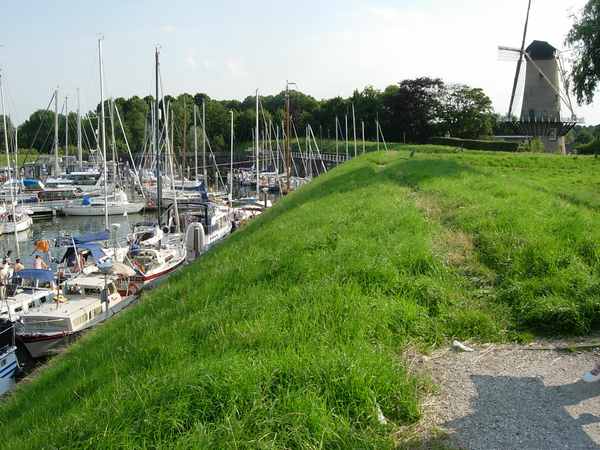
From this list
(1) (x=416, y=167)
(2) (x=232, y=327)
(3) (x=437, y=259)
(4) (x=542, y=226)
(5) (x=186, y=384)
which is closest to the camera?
(5) (x=186, y=384)

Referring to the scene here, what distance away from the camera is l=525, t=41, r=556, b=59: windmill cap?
45281mm

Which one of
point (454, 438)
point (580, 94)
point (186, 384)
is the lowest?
point (454, 438)

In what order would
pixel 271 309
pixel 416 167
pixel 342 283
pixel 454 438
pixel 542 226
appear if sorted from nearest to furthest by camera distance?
pixel 454 438
pixel 271 309
pixel 342 283
pixel 542 226
pixel 416 167

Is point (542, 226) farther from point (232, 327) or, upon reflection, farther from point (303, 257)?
Result: point (232, 327)

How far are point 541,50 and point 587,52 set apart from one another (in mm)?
23440

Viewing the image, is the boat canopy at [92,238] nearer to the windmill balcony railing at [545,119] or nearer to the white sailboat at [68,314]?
the white sailboat at [68,314]

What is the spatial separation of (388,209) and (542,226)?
331 cm

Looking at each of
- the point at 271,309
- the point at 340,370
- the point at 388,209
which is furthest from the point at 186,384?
the point at 388,209

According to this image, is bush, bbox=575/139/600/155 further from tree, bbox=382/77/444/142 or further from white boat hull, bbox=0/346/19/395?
white boat hull, bbox=0/346/19/395

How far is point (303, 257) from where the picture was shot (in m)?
8.23

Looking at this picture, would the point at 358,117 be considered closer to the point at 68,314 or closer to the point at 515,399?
the point at 68,314

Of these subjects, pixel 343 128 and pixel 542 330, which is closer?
pixel 542 330

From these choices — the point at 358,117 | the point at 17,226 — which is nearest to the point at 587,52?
the point at 17,226

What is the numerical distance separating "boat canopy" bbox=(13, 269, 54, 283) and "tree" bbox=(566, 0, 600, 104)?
2462 centimetres
